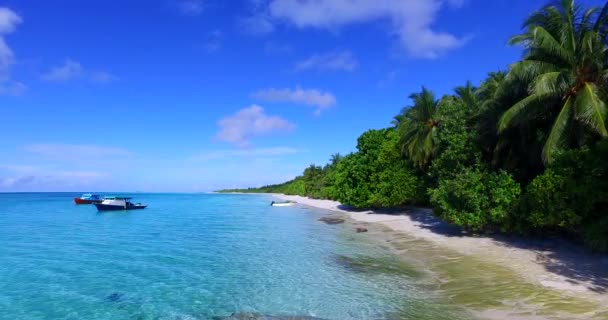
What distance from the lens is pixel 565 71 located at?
1606cm

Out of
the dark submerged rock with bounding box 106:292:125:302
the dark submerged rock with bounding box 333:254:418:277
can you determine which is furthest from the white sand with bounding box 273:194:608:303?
the dark submerged rock with bounding box 106:292:125:302

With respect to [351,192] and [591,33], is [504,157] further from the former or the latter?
[351,192]

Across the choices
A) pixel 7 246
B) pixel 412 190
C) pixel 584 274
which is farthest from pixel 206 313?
pixel 412 190

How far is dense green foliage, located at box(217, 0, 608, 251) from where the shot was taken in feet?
46.9

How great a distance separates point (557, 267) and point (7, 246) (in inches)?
1211

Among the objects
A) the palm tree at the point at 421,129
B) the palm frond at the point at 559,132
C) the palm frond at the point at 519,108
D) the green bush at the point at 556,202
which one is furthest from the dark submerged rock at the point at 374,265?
the palm tree at the point at 421,129

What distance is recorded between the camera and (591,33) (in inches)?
610

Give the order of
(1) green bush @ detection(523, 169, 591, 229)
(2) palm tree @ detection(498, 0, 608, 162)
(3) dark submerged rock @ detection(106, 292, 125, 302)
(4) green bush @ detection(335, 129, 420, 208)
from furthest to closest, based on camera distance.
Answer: (4) green bush @ detection(335, 129, 420, 208), (2) palm tree @ detection(498, 0, 608, 162), (1) green bush @ detection(523, 169, 591, 229), (3) dark submerged rock @ detection(106, 292, 125, 302)

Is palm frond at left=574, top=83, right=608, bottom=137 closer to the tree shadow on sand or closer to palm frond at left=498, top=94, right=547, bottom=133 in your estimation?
palm frond at left=498, top=94, right=547, bottom=133

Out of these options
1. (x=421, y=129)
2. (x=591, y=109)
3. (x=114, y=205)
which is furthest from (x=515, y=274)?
(x=114, y=205)

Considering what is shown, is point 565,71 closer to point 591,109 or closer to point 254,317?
point 591,109

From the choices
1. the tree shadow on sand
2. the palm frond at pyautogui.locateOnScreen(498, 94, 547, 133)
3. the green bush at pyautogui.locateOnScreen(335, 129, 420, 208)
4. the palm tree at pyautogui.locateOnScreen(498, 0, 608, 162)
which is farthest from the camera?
the green bush at pyautogui.locateOnScreen(335, 129, 420, 208)

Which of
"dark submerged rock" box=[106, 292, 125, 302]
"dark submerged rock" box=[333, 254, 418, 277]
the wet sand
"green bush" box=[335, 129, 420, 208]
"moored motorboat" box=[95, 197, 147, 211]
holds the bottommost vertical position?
"dark submerged rock" box=[106, 292, 125, 302]

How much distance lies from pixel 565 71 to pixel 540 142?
3387mm
